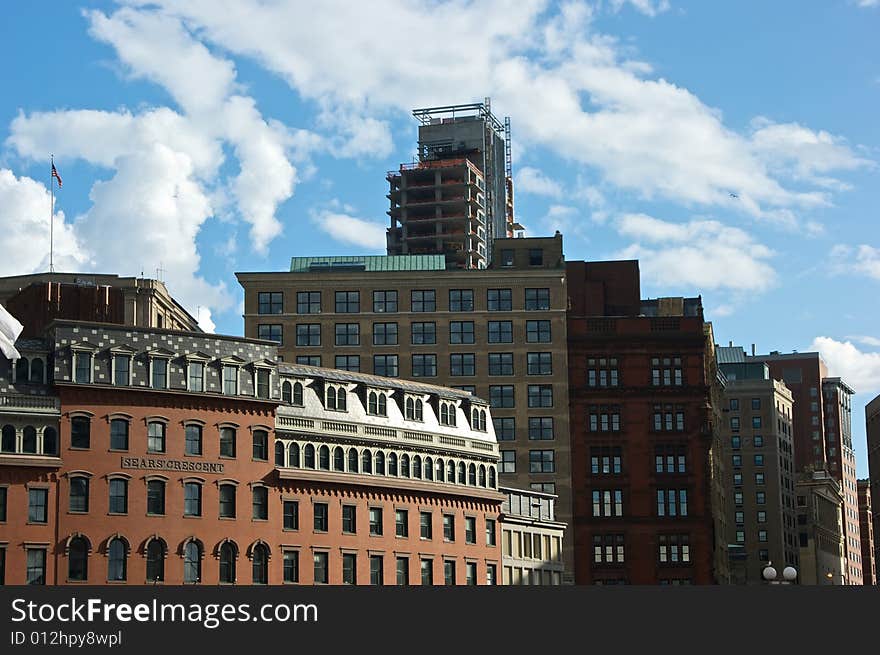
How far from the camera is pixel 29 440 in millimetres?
109375

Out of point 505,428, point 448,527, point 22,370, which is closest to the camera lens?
point 22,370

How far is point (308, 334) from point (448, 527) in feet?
145

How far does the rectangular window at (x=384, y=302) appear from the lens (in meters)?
170

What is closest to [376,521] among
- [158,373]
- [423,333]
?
[158,373]

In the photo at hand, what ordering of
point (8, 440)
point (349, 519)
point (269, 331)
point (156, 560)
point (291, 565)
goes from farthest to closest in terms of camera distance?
point (269, 331), point (349, 519), point (291, 565), point (156, 560), point (8, 440)

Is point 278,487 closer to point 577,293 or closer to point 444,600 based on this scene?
point 444,600

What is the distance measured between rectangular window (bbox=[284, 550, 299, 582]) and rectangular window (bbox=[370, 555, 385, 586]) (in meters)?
6.77

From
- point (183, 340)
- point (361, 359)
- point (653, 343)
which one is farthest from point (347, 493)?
point (653, 343)

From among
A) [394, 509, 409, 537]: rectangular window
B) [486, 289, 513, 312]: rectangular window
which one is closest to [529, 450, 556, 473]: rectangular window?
[486, 289, 513, 312]: rectangular window

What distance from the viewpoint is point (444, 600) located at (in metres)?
58.1

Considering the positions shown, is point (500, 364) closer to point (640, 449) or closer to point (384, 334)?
point (384, 334)

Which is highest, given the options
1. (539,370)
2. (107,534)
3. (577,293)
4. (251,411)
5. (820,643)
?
(577,293)

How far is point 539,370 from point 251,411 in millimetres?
56011

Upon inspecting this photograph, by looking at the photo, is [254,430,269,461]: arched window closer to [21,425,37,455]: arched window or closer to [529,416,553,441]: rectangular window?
[21,425,37,455]: arched window
